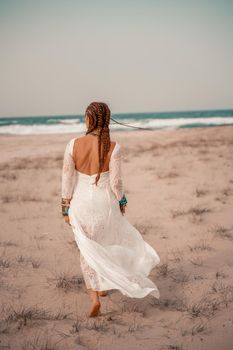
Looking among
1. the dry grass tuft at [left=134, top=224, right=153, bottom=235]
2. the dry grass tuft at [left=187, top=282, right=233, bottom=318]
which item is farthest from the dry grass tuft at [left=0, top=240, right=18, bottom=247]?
the dry grass tuft at [left=187, top=282, right=233, bottom=318]

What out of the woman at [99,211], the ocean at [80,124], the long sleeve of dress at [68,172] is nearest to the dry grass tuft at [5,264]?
the woman at [99,211]

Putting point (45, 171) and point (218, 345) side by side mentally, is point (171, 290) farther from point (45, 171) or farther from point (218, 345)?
point (45, 171)

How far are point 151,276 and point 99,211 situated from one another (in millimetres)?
1565

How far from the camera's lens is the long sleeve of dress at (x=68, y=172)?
3.41 meters

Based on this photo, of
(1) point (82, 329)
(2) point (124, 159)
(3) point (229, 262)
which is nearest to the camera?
(1) point (82, 329)

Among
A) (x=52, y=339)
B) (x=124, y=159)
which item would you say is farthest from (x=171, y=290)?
(x=124, y=159)

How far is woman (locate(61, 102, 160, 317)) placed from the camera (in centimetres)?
334

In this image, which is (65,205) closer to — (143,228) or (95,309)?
(95,309)

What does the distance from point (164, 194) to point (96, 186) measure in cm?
549

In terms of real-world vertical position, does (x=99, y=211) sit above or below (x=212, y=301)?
above

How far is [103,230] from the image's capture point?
3.51m

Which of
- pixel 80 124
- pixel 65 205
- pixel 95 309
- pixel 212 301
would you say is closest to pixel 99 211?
pixel 65 205

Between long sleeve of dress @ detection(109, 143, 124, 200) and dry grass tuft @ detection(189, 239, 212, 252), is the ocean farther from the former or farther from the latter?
long sleeve of dress @ detection(109, 143, 124, 200)

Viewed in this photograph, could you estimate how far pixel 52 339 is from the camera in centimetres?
315
